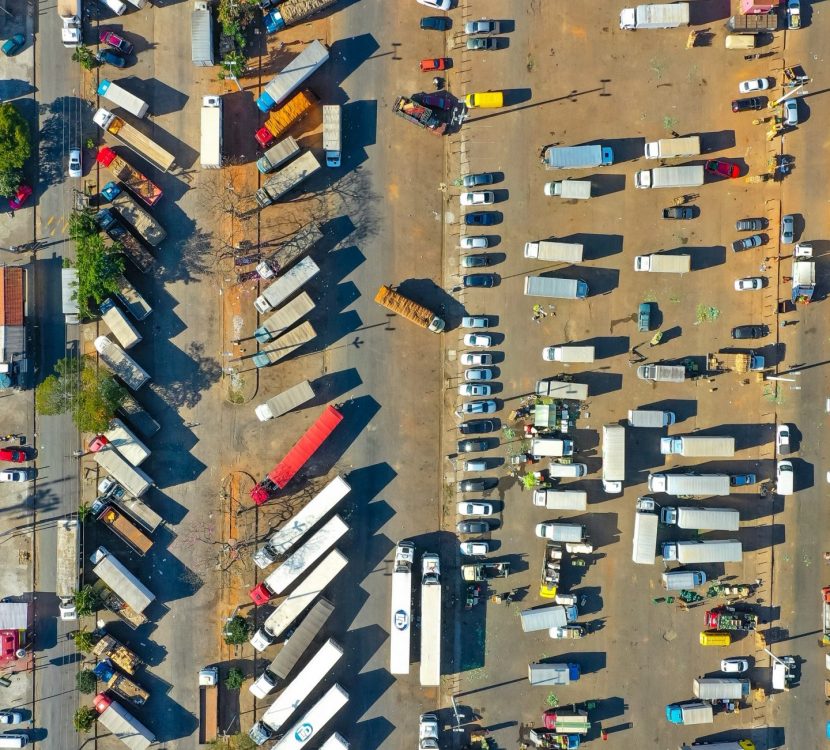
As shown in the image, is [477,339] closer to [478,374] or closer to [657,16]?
[478,374]

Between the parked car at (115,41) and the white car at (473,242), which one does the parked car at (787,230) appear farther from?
the parked car at (115,41)

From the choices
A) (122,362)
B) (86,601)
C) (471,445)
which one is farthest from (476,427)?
(86,601)

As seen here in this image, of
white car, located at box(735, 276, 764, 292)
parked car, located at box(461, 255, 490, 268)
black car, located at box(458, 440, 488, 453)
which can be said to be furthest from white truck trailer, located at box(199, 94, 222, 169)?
white car, located at box(735, 276, 764, 292)

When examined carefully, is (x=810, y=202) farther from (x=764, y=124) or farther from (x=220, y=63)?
(x=220, y=63)

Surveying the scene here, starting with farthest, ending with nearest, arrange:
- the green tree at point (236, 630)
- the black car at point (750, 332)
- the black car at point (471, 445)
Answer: the black car at point (471, 445), the black car at point (750, 332), the green tree at point (236, 630)

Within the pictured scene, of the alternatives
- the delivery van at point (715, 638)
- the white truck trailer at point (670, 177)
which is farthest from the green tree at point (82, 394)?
Answer: the delivery van at point (715, 638)

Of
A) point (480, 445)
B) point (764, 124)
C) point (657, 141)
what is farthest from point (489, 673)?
point (764, 124)
